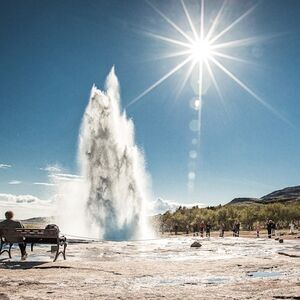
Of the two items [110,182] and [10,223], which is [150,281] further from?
[110,182]

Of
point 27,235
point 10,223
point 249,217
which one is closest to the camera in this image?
point 27,235

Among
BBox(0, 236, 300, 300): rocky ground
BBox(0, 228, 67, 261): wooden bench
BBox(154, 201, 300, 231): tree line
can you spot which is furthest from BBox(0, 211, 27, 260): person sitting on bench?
BBox(154, 201, 300, 231): tree line

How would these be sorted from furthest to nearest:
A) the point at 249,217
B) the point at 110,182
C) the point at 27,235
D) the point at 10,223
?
1. the point at 249,217
2. the point at 110,182
3. the point at 10,223
4. the point at 27,235

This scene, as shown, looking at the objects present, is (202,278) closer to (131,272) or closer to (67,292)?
(131,272)

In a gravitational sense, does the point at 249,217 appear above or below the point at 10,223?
above

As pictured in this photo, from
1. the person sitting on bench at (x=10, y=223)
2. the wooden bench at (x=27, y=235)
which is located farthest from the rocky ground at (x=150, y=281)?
the person sitting on bench at (x=10, y=223)

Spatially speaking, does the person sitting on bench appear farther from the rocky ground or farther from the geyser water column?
the geyser water column

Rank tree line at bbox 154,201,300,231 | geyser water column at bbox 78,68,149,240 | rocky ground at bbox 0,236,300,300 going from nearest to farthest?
1. rocky ground at bbox 0,236,300,300
2. geyser water column at bbox 78,68,149,240
3. tree line at bbox 154,201,300,231

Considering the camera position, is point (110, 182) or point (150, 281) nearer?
point (150, 281)

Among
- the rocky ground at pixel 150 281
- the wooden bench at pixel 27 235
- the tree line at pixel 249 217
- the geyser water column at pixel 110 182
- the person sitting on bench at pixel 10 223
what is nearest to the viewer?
the rocky ground at pixel 150 281

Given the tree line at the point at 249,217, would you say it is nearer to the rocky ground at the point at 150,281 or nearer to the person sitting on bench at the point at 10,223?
the person sitting on bench at the point at 10,223

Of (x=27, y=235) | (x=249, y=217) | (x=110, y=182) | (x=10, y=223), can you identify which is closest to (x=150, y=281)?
(x=27, y=235)

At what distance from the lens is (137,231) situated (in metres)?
48.6

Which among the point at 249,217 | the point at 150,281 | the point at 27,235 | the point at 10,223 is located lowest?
the point at 150,281
